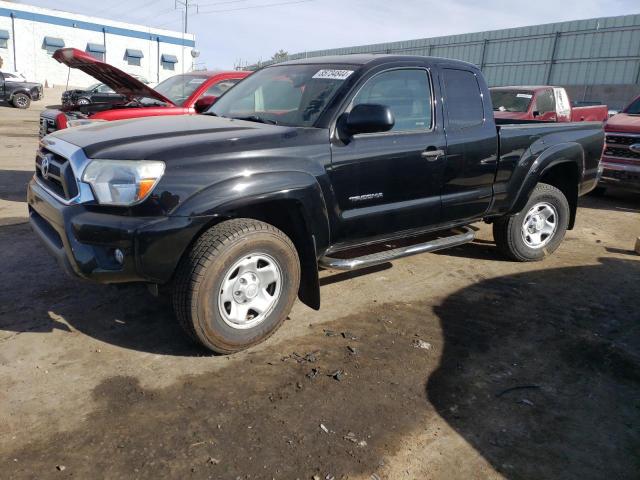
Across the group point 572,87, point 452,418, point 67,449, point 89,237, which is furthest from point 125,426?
point 572,87

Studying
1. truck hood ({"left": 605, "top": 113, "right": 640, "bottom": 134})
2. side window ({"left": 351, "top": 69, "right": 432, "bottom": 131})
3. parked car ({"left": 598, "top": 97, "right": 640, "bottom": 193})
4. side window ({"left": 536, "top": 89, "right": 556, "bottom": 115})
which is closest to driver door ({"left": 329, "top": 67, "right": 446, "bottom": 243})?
side window ({"left": 351, "top": 69, "right": 432, "bottom": 131})

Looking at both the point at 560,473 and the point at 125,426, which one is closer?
the point at 560,473

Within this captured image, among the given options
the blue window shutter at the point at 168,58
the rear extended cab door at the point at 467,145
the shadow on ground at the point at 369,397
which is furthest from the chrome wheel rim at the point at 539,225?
the blue window shutter at the point at 168,58

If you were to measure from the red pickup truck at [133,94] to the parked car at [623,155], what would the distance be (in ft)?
19.1

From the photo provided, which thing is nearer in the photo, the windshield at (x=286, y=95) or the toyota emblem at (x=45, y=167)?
the toyota emblem at (x=45, y=167)

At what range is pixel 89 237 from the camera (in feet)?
9.28

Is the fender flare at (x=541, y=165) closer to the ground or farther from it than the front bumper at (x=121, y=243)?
farther from it

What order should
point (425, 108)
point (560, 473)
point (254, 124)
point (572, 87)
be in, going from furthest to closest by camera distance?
point (572, 87) → point (425, 108) → point (254, 124) → point (560, 473)

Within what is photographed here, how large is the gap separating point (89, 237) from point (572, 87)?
29956 millimetres

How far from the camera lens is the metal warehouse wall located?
25.4m

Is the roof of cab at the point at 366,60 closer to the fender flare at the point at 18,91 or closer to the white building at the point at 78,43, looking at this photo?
the fender flare at the point at 18,91

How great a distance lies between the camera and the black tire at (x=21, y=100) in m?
23.1

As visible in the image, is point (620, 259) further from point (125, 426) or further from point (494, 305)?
point (125, 426)

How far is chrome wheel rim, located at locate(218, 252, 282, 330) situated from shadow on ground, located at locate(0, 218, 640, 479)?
0.25m
